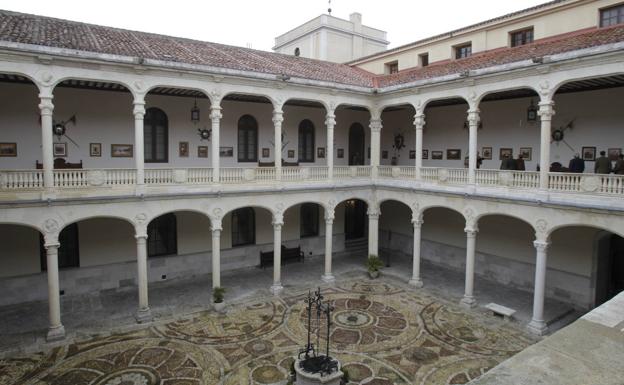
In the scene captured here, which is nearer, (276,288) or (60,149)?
(60,149)

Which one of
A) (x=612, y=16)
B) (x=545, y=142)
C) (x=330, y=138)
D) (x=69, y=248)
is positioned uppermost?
(x=612, y=16)

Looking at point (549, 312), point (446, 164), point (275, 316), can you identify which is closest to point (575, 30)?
point (446, 164)

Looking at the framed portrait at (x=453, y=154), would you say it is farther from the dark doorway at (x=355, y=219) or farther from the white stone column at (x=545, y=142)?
the white stone column at (x=545, y=142)

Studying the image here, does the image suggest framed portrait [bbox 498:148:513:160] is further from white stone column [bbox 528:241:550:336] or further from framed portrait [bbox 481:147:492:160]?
white stone column [bbox 528:241:550:336]

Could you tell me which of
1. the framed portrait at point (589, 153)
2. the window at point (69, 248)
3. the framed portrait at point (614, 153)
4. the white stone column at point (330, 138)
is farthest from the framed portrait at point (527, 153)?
the window at point (69, 248)

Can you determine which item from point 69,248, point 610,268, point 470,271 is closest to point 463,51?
point 470,271

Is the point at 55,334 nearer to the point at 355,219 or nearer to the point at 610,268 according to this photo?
the point at 355,219

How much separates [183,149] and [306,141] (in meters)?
7.01

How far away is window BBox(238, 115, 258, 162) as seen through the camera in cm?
2097

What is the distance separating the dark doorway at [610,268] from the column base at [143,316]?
17.4m

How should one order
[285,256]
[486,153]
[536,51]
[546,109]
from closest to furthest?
[546,109], [536,51], [486,153], [285,256]

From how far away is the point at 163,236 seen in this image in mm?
19594

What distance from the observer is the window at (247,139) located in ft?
68.8

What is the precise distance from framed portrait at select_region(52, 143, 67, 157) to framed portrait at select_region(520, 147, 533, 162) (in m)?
19.6
